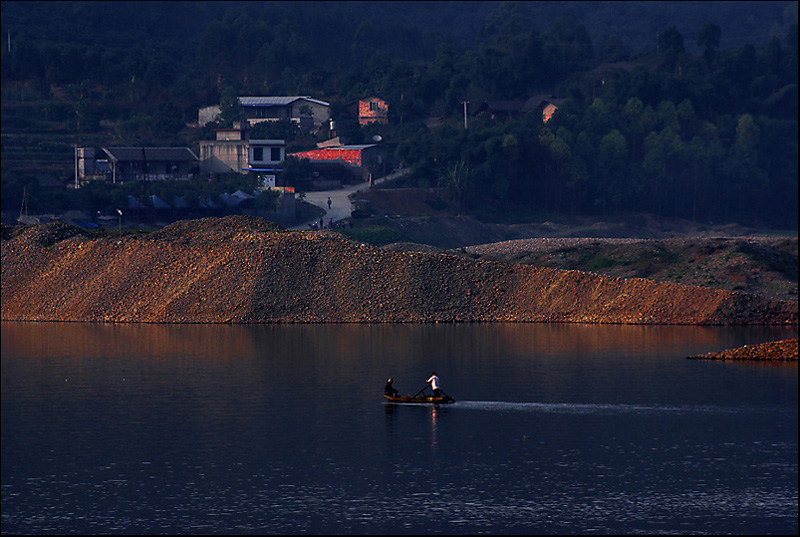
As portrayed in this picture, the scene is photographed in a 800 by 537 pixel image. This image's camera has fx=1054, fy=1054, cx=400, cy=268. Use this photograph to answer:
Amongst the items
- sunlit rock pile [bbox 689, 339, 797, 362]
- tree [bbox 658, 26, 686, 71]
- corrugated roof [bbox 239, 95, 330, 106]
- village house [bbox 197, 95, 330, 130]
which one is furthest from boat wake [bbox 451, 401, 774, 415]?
tree [bbox 658, 26, 686, 71]

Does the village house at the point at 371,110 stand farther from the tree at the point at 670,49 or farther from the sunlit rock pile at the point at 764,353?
the sunlit rock pile at the point at 764,353

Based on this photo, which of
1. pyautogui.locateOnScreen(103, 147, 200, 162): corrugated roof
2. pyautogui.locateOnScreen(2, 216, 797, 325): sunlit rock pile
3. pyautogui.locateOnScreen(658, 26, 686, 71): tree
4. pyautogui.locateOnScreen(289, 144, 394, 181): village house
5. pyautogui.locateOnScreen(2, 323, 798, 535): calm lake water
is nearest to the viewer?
pyautogui.locateOnScreen(2, 323, 798, 535): calm lake water

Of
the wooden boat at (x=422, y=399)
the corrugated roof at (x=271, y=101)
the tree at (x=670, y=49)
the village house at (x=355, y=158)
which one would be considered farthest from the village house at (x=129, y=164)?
the tree at (x=670, y=49)

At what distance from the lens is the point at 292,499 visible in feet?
99.7

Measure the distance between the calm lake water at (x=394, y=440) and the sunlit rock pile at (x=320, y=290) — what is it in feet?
31.9

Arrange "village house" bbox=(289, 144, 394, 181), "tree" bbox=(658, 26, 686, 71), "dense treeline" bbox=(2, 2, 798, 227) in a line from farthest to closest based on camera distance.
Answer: "tree" bbox=(658, 26, 686, 71)
"dense treeline" bbox=(2, 2, 798, 227)
"village house" bbox=(289, 144, 394, 181)

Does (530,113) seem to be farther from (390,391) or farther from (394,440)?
(394,440)

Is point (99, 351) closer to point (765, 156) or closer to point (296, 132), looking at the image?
point (296, 132)

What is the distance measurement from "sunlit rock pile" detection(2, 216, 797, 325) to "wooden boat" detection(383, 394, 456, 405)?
2664 centimetres

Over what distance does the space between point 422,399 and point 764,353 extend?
19.2 metres

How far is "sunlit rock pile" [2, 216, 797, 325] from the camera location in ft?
229

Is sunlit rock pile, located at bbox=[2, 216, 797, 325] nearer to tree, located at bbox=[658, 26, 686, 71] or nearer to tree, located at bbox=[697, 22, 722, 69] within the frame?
tree, located at bbox=[658, 26, 686, 71]

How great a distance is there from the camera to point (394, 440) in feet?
123

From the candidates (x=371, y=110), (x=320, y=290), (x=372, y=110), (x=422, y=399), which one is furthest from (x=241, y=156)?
(x=422, y=399)
